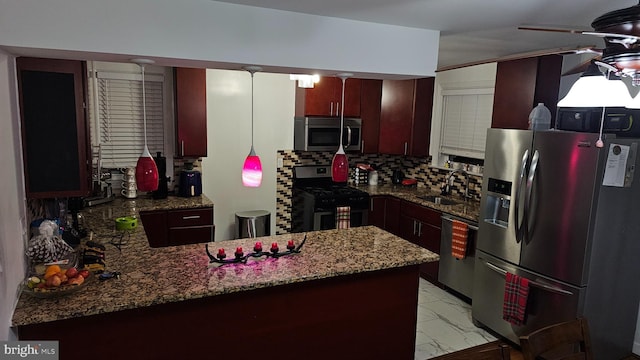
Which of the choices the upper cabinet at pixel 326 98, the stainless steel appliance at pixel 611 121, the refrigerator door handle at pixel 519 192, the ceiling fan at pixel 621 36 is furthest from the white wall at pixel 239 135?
the ceiling fan at pixel 621 36

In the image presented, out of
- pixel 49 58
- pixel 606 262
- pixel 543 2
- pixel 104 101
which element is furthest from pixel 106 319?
pixel 606 262

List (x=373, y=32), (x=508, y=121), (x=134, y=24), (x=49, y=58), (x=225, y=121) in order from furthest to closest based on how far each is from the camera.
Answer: (x=225, y=121)
(x=508, y=121)
(x=373, y=32)
(x=49, y=58)
(x=134, y=24)

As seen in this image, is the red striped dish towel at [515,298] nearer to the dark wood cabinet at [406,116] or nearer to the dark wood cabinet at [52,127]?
the dark wood cabinet at [406,116]

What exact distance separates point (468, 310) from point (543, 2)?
2835 millimetres

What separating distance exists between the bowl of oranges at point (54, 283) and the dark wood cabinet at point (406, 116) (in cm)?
364

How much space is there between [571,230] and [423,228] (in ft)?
5.44

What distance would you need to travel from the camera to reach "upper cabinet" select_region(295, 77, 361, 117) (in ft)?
14.9

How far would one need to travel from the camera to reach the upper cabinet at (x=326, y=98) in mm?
4551

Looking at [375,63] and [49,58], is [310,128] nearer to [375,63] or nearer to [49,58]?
[375,63]

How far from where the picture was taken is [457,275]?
3.93 metres

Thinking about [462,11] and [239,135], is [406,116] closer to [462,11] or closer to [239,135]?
[239,135]

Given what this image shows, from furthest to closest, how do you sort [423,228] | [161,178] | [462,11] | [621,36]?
[423,228] → [161,178] → [462,11] → [621,36]

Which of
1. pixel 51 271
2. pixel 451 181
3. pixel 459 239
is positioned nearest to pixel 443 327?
pixel 459 239

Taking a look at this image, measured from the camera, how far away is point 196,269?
221cm
